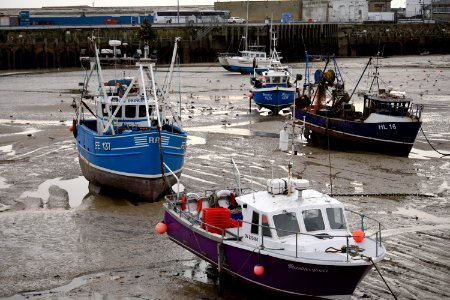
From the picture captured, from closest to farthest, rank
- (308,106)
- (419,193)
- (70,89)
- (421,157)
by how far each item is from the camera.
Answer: (419,193), (421,157), (308,106), (70,89)

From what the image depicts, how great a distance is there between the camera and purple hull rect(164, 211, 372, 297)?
425 inches

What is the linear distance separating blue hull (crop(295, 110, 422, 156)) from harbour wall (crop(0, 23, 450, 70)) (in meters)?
30.9

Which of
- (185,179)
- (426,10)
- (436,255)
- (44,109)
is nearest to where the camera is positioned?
(436,255)

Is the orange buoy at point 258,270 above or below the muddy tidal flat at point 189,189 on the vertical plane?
above

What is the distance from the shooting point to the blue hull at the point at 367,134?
23375mm

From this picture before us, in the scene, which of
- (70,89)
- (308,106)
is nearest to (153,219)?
(308,106)

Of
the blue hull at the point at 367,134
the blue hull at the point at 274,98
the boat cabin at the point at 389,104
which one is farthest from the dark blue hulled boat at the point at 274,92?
the boat cabin at the point at 389,104

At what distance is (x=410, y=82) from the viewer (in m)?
46.4

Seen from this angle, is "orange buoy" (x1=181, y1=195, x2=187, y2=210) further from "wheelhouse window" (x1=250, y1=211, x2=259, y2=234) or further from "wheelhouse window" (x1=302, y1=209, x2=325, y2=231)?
"wheelhouse window" (x1=302, y1=209, x2=325, y2=231)

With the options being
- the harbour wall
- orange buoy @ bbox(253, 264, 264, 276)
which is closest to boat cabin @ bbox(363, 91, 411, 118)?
orange buoy @ bbox(253, 264, 264, 276)

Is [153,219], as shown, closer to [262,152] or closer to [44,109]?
[262,152]

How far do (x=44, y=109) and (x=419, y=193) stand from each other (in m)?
21.8

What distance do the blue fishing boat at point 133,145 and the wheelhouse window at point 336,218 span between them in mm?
6575

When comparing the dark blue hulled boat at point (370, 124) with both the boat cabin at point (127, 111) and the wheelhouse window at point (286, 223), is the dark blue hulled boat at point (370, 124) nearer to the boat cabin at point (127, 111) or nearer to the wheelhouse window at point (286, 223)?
the boat cabin at point (127, 111)
